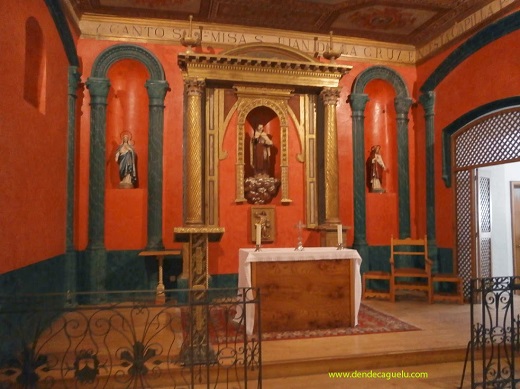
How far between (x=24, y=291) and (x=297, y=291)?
2.73m

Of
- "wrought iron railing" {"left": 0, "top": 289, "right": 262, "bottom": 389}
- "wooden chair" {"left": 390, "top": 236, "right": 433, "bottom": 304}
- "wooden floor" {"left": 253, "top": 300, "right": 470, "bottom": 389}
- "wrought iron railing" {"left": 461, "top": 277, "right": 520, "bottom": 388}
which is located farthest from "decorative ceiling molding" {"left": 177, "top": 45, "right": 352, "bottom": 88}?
"wrought iron railing" {"left": 461, "top": 277, "right": 520, "bottom": 388}

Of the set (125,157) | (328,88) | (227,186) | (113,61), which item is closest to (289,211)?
(227,186)

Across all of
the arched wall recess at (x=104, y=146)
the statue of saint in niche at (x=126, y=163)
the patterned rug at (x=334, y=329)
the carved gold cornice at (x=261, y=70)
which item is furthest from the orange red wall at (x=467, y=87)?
the statue of saint in niche at (x=126, y=163)

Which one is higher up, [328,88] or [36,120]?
[328,88]

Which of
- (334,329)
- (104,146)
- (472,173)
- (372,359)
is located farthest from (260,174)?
(372,359)

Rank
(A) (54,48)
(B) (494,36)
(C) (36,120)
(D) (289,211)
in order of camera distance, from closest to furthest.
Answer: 1. (C) (36,120)
2. (A) (54,48)
3. (B) (494,36)
4. (D) (289,211)

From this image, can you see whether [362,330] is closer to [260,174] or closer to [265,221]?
[265,221]

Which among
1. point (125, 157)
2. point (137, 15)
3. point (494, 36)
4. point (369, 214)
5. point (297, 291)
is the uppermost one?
point (137, 15)

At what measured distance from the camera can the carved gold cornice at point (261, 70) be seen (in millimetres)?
6262

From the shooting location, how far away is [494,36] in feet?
19.1

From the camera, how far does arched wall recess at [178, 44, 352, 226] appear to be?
6.36 metres

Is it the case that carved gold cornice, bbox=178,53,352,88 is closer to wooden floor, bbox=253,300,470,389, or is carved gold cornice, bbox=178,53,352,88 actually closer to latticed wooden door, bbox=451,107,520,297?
latticed wooden door, bbox=451,107,520,297

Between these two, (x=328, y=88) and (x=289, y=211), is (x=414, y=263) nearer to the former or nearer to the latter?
(x=289, y=211)

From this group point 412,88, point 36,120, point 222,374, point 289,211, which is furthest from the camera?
point 412,88
